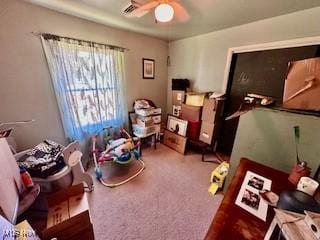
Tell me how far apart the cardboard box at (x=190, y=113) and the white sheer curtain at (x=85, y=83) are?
1172 mm

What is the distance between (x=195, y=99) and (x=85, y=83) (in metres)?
1.92

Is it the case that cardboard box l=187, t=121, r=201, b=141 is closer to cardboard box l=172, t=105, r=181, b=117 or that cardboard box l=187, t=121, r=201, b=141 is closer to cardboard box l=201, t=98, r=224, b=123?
cardboard box l=201, t=98, r=224, b=123

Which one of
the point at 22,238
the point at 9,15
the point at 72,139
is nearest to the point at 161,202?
the point at 22,238

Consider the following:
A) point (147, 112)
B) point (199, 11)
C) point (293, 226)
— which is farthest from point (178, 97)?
point (293, 226)

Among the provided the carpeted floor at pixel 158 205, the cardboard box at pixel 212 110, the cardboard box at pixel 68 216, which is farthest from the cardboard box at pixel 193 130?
the cardboard box at pixel 68 216

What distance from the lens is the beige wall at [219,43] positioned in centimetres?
188

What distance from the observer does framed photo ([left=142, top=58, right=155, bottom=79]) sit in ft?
10.5

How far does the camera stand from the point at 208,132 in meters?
2.73

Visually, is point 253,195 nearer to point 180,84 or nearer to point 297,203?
point 297,203

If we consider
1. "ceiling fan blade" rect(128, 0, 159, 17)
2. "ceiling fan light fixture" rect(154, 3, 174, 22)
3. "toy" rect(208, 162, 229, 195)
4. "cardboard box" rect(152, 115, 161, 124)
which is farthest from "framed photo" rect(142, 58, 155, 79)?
"toy" rect(208, 162, 229, 195)

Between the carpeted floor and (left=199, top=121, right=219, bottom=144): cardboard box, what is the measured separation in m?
0.49

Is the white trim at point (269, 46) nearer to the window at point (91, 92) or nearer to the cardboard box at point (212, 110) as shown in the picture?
the cardboard box at point (212, 110)

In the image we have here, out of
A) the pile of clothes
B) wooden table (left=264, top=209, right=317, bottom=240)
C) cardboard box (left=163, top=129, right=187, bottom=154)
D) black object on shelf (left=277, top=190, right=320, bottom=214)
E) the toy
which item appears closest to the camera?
wooden table (left=264, top=209, right=317, bottom=240)

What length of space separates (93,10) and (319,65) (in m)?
2.41
